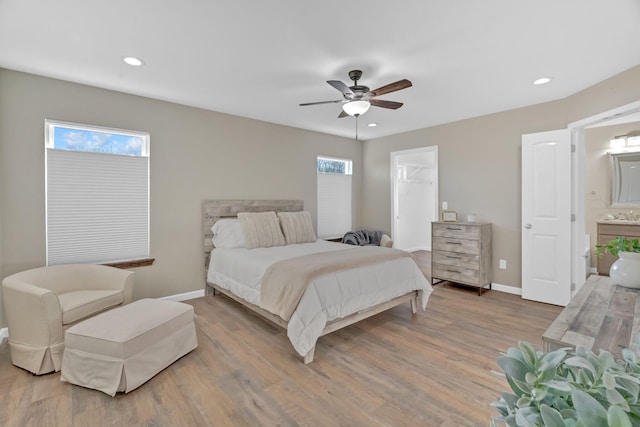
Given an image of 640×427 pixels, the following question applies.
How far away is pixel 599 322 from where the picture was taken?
120 cm

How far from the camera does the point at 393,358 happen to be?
2.48 metres

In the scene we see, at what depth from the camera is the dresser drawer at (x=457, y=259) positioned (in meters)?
4.11

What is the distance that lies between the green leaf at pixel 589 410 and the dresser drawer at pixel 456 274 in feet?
13.6

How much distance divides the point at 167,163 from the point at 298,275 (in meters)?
2.43

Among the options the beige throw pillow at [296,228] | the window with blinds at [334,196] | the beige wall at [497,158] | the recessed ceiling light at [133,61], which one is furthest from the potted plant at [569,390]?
the window with blinds at [334,196]

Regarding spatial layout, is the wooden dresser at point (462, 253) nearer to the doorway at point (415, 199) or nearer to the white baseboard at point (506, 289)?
the white baseboard at point (506, 289)

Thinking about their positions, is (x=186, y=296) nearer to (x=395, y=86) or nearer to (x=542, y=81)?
(x=395, y=86)

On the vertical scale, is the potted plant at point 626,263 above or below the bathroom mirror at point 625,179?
below

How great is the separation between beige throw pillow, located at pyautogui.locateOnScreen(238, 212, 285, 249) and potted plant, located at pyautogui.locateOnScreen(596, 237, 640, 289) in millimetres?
3178

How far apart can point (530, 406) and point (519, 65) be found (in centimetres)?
322

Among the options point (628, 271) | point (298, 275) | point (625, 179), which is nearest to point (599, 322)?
point (628, 271)

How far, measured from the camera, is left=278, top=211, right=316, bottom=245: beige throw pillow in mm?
A: 4211

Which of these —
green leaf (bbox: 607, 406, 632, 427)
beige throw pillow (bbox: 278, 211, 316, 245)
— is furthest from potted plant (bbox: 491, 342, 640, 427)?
beige throw pillow (bbox: 278, 211, 316, 245)

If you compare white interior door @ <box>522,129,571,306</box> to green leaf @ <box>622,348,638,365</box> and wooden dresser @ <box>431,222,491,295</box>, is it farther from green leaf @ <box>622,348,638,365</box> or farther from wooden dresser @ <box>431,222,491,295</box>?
green leaf @ <box>622,348,638,365</box>
